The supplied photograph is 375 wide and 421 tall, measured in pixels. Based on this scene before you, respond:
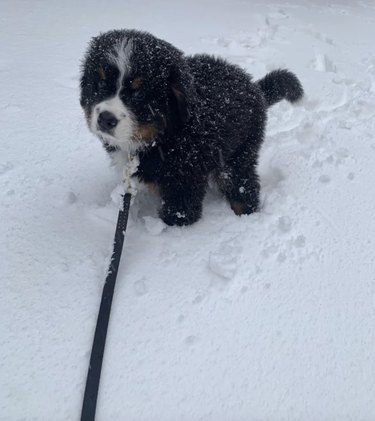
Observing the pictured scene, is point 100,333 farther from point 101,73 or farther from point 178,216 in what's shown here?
point 101,73

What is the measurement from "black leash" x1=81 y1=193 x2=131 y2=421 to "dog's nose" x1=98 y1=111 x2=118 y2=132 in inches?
18.1

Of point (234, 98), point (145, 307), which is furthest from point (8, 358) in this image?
point (234, 98)

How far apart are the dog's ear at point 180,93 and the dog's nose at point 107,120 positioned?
0.35 meters

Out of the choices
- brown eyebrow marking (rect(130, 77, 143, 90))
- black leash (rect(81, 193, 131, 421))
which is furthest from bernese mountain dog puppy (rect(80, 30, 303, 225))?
black leash (rect(81, 193, 131, 421))

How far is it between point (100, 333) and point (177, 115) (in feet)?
3.85

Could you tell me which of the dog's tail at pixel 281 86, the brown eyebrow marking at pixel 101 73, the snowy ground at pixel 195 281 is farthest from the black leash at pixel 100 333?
the dog's tail at pixel 281 86

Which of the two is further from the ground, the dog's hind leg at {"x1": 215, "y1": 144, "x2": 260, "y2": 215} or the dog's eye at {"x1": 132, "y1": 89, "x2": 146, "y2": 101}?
the dog's eye at {"x1": 132, "y1": 89, "x2": 146, "y2": 101}

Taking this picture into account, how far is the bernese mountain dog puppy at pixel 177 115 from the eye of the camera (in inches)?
78.7

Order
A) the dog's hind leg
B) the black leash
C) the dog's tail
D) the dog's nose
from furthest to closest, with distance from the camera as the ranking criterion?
the dog's tail
the dog's hind leg
the dog's nose
the black leash

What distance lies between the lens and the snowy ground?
5.57ft

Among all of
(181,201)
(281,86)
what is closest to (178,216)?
(181,201)

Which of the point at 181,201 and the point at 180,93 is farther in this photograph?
the point at 181,201

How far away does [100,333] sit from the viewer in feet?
5.86

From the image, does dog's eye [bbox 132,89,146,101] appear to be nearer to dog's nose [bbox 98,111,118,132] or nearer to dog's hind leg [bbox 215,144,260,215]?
dog's nose [bbox 98,111,118,132]
